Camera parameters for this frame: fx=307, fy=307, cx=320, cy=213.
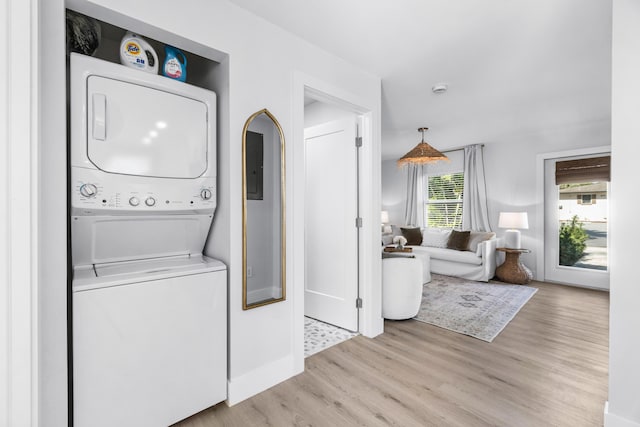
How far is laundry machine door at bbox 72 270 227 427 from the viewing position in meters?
1.38

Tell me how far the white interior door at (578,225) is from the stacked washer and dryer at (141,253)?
5.32 m

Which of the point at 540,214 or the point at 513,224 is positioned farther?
the point at 540,214

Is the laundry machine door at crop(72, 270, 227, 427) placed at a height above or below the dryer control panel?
below

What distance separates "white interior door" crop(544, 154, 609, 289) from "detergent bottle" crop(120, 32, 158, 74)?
565cm

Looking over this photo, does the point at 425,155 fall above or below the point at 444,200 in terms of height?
above

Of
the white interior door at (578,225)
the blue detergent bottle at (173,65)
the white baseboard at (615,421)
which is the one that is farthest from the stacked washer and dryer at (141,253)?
the white interior door at (578,225)

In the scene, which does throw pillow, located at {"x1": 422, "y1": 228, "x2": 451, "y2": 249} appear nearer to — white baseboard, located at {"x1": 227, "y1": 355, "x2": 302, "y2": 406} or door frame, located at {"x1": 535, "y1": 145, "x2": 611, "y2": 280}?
door frame, located at {"x1": 535, "y1": 145, "x2": 611, "y2": 280}

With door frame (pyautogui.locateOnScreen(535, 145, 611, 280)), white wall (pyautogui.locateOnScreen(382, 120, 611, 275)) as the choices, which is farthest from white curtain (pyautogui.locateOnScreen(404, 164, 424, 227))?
door frame (pyautogui.locateOnScreen(535, 145, 611, 280))

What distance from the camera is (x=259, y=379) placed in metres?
1.93

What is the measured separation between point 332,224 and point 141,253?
1.73 m

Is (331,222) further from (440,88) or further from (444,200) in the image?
(444,200)

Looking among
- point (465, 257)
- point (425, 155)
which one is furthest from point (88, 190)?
point (465, 257)

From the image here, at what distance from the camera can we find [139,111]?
154 cm
